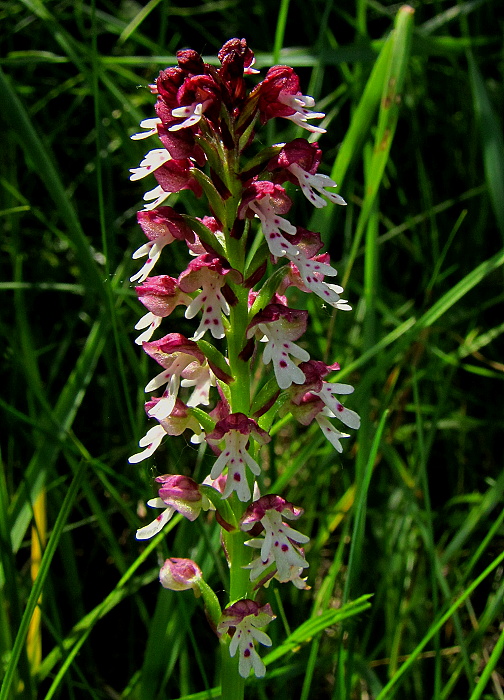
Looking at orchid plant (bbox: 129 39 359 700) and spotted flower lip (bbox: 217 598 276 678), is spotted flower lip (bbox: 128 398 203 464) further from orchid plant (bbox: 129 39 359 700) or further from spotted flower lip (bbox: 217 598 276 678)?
spotted flower lip (bbox: 217 598 276 678)

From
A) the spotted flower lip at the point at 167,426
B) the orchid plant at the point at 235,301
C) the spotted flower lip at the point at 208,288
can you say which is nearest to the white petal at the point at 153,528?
the orchid plant at the point at 235,301

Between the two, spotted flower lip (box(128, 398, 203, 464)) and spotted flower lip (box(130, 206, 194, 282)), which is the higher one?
spotted flower lip (box(130, 206, 194, 282))

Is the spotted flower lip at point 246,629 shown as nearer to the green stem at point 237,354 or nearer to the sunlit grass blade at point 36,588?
the green stem at point 237,354

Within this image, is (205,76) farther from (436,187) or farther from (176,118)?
(436,187)

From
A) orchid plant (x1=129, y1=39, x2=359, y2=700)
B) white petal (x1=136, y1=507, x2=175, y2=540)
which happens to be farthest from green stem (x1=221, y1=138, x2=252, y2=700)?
white petal (x1=136, y1=507, x2=175, y2=540)

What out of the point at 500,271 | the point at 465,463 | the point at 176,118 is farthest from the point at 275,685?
the point at 500,271

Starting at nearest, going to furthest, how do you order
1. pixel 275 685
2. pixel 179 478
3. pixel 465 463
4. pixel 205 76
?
pixel 205 76 → pixel 179 478 → pixel 275 685 → pixel 465 463
